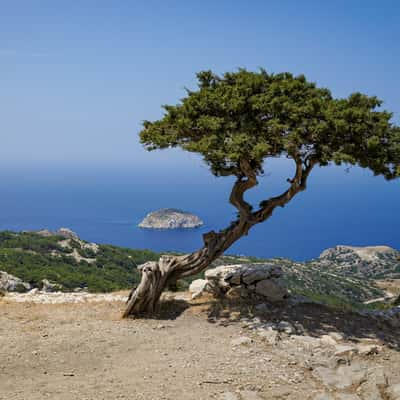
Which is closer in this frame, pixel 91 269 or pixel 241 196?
pixel 241 196

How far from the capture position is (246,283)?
13.1 m

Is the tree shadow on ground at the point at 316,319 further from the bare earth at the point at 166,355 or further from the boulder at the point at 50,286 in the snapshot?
the boulder at the point at 50,286

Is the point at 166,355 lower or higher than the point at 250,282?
lower

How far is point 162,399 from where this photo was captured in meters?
6.74

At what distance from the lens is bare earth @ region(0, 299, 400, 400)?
23.5ft

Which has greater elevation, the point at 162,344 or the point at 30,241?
the point at 30,241

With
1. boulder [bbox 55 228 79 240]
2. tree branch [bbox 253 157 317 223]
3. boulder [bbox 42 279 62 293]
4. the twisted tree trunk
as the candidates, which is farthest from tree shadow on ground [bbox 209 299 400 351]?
boulder [bbox 55 228 79 240]

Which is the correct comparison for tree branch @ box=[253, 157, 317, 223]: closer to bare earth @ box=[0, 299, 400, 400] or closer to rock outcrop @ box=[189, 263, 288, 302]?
rock outcrop @ box=[189, 263, 288, 302]

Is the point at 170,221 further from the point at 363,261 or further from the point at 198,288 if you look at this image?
the point at 198,288

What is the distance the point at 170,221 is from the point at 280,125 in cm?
17792

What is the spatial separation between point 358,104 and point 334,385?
7.23 meters

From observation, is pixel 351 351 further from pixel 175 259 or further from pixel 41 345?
pixel 41 345

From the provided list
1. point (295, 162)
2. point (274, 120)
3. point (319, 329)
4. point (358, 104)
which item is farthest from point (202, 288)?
point (358, 104)

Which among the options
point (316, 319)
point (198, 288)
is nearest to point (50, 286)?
point (198, 288)
